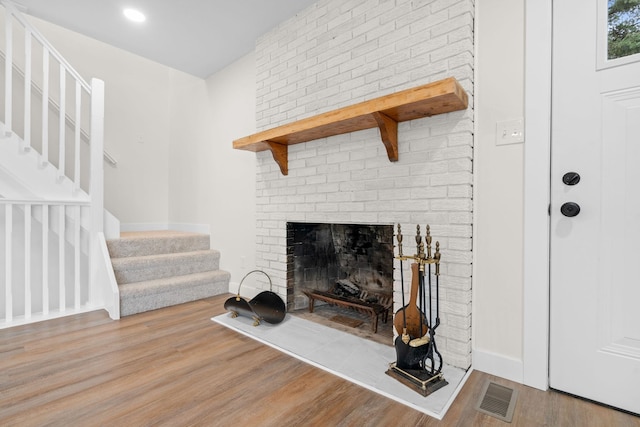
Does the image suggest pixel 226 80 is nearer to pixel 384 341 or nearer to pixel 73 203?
pixel 73 203

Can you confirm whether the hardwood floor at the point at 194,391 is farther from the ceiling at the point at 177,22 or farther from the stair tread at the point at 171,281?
the ceiling at the point at 177,22

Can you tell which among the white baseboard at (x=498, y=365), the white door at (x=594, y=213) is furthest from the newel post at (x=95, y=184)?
the white door at (x=594, y=213)

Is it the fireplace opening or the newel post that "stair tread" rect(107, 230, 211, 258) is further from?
the fireplace opening

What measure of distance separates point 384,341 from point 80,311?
2.61 metres

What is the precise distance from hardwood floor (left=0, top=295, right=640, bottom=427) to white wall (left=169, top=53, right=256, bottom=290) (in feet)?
4.18

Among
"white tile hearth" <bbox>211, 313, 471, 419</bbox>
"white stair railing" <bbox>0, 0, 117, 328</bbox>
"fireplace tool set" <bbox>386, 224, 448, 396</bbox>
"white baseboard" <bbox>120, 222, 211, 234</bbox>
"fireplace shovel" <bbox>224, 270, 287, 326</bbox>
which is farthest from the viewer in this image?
"white baseboard" <bbox>120, 222, 211, 234</bbox>

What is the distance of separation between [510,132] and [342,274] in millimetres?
1786

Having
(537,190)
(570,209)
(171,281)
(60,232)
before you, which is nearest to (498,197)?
(537,190)

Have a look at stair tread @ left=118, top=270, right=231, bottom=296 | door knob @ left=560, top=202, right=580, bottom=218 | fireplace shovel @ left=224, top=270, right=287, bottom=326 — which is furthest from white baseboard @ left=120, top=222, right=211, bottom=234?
door knob @ left=560, top=202, right=580, bottom=218

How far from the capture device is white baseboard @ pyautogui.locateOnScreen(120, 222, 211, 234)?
3752mm

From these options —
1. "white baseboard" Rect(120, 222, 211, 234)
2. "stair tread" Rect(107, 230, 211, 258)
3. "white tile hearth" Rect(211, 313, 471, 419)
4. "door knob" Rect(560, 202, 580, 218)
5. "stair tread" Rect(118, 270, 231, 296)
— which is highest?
"door knob" Rect(560, 202, 580, 218)

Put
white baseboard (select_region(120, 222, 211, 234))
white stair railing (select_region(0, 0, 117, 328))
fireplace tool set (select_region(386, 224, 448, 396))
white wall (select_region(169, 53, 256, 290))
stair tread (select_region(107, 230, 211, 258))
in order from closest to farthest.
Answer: fireplace tool set (select_region(386, 224, 448, 396)) < white stair railing (select_region(0, 0, 117, 328)) < stair tread (select_region(107, 230, 211, 258)) < white wall (select_region(169, 53, 256, 290)) < white baseboard (select_region(120, 222, 211, 234))

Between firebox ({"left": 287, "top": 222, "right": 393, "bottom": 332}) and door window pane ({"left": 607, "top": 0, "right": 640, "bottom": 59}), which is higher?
door window pane ({"left": 607, "top": 0, "right": 640, "bottom": 59})

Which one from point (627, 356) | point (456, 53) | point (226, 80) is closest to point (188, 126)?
point (226, 80)
